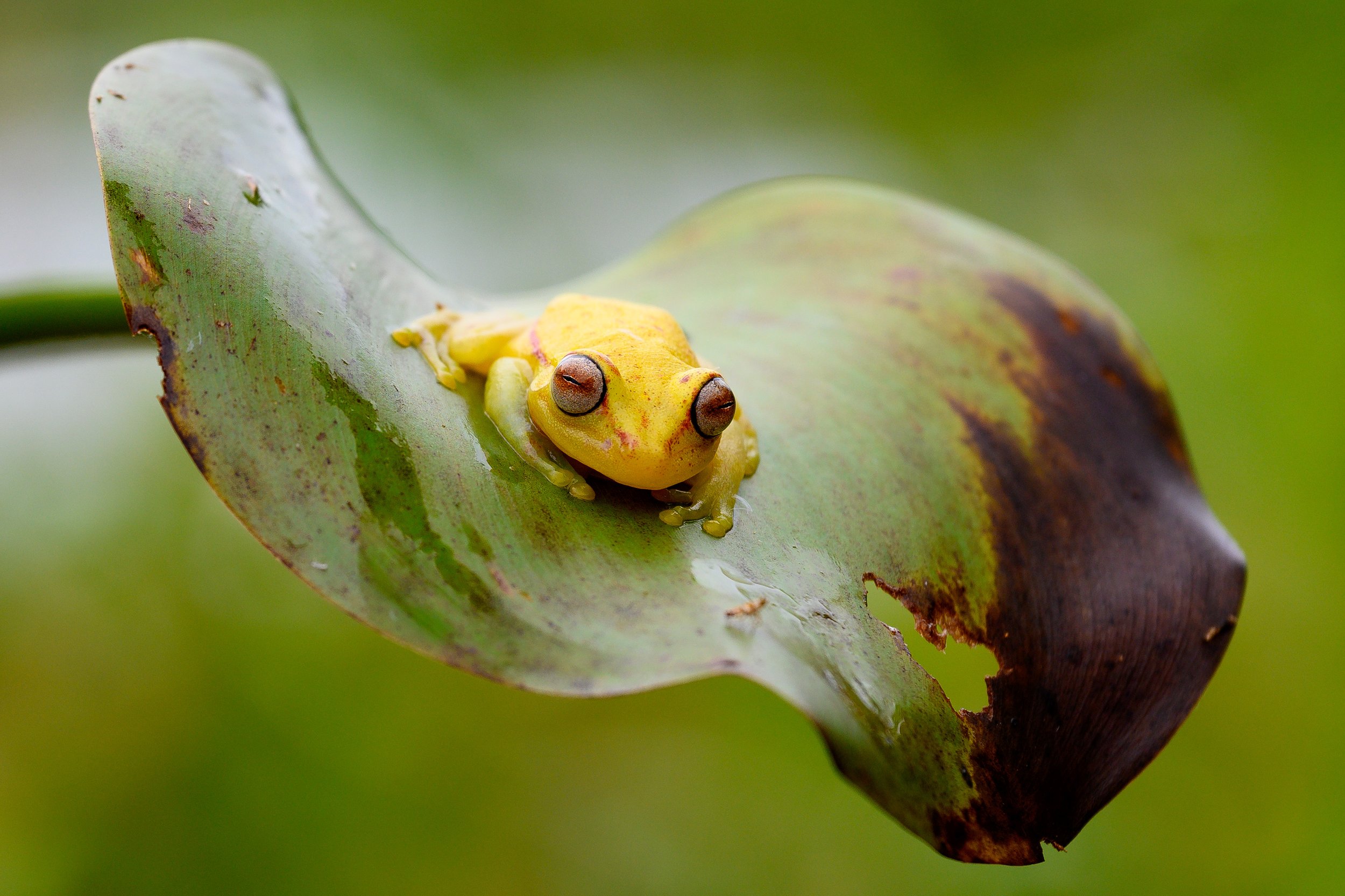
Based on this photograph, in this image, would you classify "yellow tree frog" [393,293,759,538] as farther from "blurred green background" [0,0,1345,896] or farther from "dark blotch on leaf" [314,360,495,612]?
"blurred green background" [0,0,1345,896]

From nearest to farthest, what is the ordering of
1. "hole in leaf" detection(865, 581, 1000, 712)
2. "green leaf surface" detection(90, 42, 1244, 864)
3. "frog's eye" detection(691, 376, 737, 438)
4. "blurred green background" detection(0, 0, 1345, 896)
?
1. "green leaf surface" detection(90, 42, 1244, 864)
2. "hole in leaf" detection(865, 581, 1000, 712)
3. "frog's eye" detection(691, 376, 737, 438)
4. "blurred green background" detection(0, 0, 1345, 896)

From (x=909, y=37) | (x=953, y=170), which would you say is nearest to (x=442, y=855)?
(x=953, y=170)

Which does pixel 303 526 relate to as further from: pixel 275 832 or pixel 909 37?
pixel 909 37

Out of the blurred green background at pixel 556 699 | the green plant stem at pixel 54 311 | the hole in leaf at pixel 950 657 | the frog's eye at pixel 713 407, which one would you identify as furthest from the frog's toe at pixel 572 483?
the blurred green background at pixel 556 699

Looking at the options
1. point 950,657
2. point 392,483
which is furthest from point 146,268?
point 950,657

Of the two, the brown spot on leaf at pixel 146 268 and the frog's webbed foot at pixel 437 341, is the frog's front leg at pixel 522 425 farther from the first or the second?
the brown spot on leaf at pixel 146 268

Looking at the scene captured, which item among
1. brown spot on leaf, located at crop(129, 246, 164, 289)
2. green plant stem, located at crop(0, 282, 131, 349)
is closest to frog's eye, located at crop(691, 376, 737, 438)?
brown spot on leaf, located at crop(129, 246, 164, 289)

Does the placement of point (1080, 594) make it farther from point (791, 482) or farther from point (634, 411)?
point (634, 411)
